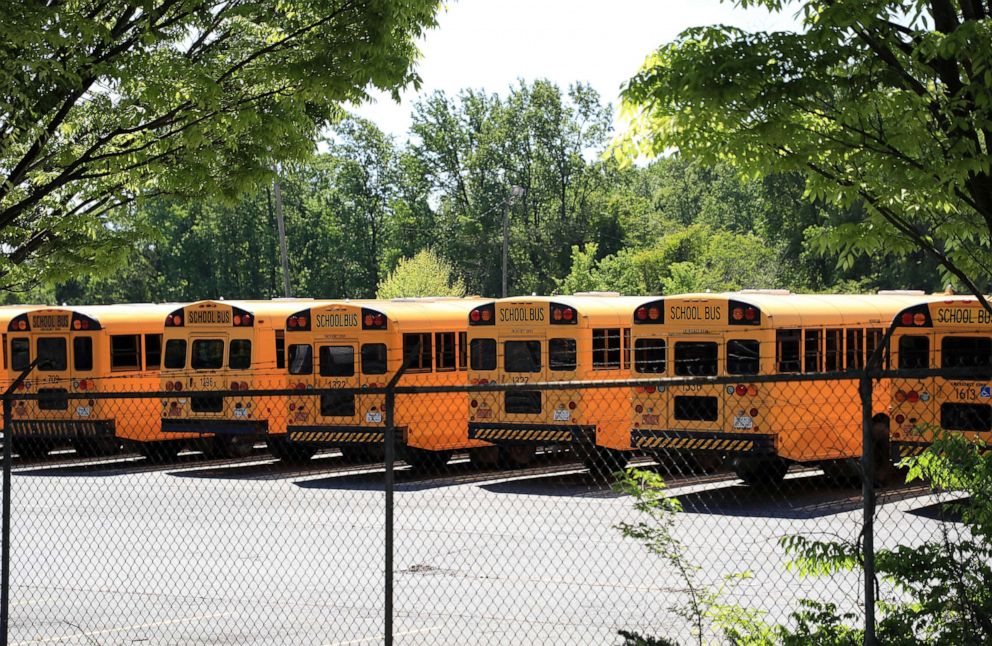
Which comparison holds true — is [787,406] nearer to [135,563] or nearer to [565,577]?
[565,577]

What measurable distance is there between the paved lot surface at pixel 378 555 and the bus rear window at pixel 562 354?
1681 millimetres

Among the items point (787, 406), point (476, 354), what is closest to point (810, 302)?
point (787, 406)

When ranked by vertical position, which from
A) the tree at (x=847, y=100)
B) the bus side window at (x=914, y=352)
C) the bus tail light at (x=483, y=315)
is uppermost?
the tree at (x=847, y=100)

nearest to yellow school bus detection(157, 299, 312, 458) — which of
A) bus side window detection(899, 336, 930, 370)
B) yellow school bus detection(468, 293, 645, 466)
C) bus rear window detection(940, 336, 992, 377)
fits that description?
yellow school bus detection(468, 293, 645, 466)

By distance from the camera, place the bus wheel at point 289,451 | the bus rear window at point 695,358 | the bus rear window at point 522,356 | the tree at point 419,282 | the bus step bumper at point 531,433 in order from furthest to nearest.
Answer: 1. the tree at point 419,282
2. the bus wheel at point 289,451
3. the bus rear window at point 522,356
4. the bus step bumper at point 531,433
5. the bus rear window at point 695,358

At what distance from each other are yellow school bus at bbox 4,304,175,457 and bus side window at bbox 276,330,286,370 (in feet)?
7.94

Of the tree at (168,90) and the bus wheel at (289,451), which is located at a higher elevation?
the tree at (168,90)

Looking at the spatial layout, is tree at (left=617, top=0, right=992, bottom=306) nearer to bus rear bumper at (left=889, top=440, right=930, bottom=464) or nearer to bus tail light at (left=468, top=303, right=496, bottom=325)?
bus rear bumper at (left=889, top=440, right=930, bottom=464)

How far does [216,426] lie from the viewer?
23656 millimetres

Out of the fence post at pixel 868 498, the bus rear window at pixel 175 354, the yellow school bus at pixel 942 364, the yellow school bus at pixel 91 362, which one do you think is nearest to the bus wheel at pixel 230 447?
the yellow school bus at pixel 91 362

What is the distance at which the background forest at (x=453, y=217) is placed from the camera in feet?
255

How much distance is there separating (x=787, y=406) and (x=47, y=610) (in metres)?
10.0

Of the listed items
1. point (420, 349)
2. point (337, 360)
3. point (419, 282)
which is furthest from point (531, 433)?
point (419, 282)

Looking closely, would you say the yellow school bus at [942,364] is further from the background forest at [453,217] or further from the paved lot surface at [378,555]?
the background forest at [453,217]
